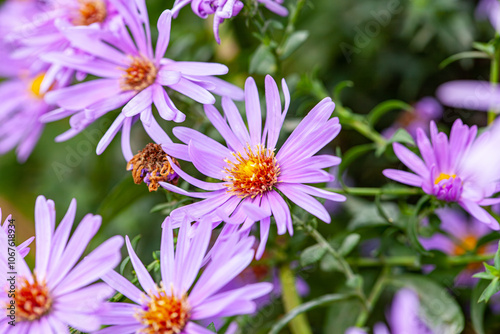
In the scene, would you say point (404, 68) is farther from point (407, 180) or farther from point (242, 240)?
point (242, 240)

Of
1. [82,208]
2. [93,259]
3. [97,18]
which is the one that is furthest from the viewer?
[82,208]

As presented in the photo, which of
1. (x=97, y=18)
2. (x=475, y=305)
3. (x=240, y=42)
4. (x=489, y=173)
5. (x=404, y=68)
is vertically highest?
(x=97, y=18)

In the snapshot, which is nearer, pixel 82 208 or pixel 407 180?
pixel 407 180

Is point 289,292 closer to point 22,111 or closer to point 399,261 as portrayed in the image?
point 399,261

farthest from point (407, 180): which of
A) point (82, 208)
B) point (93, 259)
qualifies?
point (82, 208)

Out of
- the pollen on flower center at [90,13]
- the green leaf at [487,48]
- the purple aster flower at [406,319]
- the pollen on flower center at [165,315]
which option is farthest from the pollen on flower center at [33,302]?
the green leaf at [487,48]

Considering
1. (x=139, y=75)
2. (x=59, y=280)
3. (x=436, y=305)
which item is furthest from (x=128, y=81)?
(x=436, y=305)
